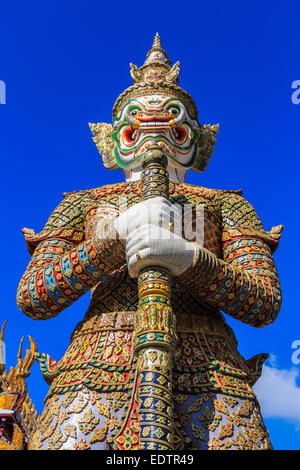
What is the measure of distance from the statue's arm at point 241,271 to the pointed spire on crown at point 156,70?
171 cm

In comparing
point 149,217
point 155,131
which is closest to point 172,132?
point 155,131

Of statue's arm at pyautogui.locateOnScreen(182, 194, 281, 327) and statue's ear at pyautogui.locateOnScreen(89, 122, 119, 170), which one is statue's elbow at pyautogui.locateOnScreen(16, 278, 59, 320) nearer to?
statue's arm at pyautogui.locateOnScreen(182, 194, 281, 327)

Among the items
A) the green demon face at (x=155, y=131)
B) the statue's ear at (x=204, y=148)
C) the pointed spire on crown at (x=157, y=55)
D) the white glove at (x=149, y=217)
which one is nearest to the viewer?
the white glove at (x=149, y=217)

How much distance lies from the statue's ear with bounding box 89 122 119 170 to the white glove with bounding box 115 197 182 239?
82.1 inches

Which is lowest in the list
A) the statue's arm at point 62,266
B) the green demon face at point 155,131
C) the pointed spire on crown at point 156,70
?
the statue's arm at point 62,266

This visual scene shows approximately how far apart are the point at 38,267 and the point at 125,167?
1627 millimetres

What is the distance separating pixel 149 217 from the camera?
3.73 meters

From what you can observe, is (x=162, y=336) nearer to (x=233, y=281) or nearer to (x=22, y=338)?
(x=233, y=281)

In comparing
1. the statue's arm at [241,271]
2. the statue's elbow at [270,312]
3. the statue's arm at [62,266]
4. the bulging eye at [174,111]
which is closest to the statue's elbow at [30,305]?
the statue's arm at [62,266]

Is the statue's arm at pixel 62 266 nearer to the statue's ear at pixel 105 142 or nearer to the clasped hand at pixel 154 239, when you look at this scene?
the clasped hand at pixel 154 239

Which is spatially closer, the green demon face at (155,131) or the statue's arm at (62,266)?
the statue's arm at (62,266)

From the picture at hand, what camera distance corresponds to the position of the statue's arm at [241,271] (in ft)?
12.7

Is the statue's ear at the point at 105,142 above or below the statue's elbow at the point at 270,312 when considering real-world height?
above

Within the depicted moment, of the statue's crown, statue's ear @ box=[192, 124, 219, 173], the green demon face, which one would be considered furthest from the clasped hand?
statue's ear @ box=[192, 124, 219, 173]
